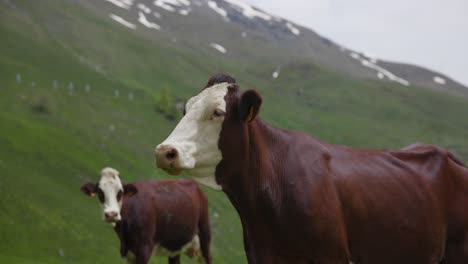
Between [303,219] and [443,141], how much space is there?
194m

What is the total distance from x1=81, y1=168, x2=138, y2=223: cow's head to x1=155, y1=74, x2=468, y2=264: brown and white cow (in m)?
12.3

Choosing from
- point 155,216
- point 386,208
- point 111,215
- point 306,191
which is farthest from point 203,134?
point 155,216

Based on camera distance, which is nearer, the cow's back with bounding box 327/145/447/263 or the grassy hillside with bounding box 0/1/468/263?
the cow's back with bounding box 327/145/447/263

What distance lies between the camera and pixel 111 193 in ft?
68.8

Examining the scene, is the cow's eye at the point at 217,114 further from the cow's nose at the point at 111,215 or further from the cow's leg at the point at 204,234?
the cow's leg at the point at 204,234

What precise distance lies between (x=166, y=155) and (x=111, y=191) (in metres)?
14.1

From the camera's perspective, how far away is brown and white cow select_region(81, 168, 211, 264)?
20609 mm

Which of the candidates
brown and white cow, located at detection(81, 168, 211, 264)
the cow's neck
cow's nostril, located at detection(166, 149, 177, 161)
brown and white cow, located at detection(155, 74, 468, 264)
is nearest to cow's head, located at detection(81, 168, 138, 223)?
brown and white cow, located at detection(81, 168, 211, 264)

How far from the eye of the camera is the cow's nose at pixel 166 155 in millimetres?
7312

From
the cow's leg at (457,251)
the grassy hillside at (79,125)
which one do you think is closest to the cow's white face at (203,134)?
the cow's leg at (457,251)

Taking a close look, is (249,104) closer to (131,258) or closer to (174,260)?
(131,258)

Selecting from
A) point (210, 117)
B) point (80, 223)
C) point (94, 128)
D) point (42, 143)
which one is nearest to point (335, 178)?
point (210, 117)

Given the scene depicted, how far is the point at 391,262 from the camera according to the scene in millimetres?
8586

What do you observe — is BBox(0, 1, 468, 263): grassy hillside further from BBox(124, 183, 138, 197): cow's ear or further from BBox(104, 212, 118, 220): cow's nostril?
BBox(104, 212, 118, 220): cow's nostril
